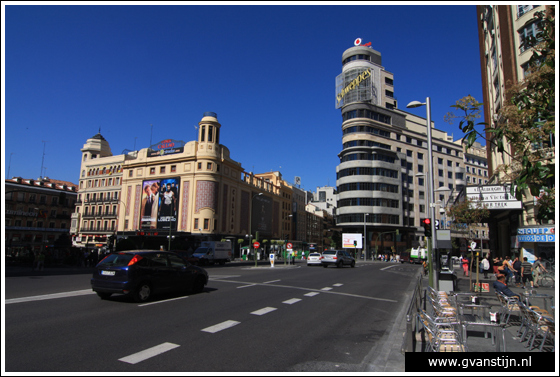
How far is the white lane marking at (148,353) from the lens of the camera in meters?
5.27

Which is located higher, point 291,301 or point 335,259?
point 335,259

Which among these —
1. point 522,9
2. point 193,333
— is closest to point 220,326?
point 193,333

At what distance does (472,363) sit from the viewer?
4.53 meters

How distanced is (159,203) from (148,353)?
5906 centimetres

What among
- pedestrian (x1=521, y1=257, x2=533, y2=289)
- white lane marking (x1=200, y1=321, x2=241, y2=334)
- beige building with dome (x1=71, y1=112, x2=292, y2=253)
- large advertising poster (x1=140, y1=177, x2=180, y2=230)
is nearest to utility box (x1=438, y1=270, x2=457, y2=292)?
pedestrian (x1=521, y1=257, x2=533, y2=289)

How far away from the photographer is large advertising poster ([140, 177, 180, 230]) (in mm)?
59984

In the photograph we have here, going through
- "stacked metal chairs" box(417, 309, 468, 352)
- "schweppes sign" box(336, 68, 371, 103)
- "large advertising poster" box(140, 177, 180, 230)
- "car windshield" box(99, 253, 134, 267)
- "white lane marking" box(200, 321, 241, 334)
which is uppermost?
"schweppes sign" box(336, 68, 371, 103)

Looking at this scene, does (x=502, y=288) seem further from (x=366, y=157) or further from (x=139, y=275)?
(x=366, y=157)

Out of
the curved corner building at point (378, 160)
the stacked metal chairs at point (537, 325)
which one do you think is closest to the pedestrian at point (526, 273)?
the stacked metal chairs at point (537, 325)

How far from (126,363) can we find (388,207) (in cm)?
6919

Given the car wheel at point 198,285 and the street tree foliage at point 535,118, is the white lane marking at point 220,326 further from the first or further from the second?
the street tree foliage at point 535,118

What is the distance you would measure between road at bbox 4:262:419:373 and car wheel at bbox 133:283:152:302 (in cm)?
29

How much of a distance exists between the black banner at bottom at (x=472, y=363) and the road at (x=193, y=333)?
99 cm

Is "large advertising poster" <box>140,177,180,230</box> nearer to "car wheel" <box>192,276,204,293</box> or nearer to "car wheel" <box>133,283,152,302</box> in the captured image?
"car wheel" <box>192,276,204,293</box>
